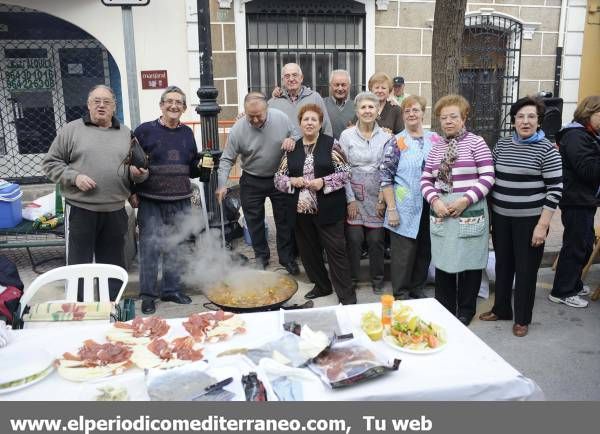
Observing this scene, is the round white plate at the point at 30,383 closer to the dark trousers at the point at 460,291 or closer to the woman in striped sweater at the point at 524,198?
the dark trousers at the point at 460,291

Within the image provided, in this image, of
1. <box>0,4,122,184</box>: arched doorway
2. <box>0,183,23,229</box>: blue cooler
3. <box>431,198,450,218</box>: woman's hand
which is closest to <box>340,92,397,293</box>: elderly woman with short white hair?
<box>431,198,450,218</box>: woman's hand

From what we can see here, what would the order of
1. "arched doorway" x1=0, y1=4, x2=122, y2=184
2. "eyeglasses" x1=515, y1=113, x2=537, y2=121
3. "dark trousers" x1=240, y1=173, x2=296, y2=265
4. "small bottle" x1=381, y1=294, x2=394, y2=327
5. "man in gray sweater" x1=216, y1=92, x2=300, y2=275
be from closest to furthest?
"small bottle" x1=381, y1=294, x2=394, y2=327
"eyeglasses" x1=515, y1=113, x2=537, y2=121
"man in gray sweater" x1=216, y1=92, x2=300, y2=275
"dark trousers" x1=240, y1=173, x2=296, y2=265
"arched doorway" x1=0, y1=4, x2=122, y2=184

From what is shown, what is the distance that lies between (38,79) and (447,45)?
682 cm

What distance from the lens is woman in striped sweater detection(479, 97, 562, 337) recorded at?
3.86 metres

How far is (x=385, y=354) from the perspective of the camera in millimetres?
2287

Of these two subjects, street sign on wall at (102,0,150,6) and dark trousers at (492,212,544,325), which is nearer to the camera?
dark trousers at (492,212,544,325)

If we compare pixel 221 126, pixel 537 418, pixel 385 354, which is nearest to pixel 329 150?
pixel 385 354

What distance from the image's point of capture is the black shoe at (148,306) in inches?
186

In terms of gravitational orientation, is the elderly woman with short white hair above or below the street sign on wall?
below

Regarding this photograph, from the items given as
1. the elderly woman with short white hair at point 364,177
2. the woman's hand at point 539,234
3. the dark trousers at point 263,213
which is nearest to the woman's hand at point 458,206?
the woman's hand at point 539,234

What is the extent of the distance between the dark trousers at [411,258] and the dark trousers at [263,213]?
1.17 meters

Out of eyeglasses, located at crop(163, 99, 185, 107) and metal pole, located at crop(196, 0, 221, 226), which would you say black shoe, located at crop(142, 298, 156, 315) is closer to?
metal pole, located at crop(196, 0, 221, 226)

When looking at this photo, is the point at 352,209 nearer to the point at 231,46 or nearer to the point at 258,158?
the point at 258,158

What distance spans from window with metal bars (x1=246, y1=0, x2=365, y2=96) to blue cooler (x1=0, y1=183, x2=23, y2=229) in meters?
4.60
